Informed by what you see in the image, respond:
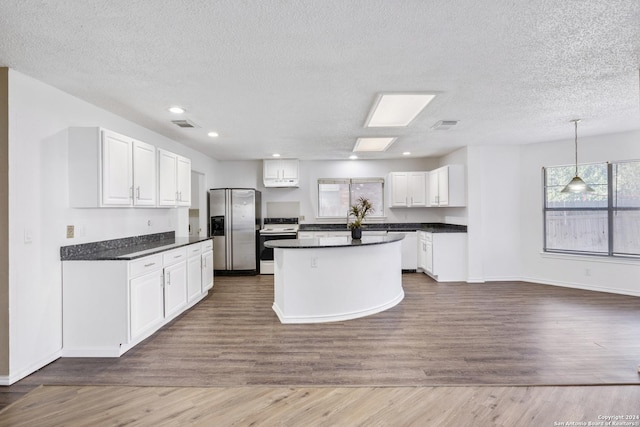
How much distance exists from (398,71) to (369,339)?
2.56 m

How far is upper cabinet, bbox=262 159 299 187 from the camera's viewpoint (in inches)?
279

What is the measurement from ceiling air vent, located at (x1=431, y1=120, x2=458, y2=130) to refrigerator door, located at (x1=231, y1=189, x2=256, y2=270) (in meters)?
3.72

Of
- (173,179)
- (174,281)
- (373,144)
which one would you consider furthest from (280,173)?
(174,281)

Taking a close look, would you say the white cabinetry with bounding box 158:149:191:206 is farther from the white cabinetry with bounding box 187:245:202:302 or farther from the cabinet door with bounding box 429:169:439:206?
the cabinet door with bounding box 429:169:439:206

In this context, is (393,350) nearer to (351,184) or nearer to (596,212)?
(596,212)

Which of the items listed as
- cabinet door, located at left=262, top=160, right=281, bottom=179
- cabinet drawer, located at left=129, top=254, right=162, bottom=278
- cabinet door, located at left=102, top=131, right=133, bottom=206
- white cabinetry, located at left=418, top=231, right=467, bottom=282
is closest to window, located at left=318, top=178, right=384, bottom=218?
cabinet door, located at left=262, top=160, right=281, bottom=179

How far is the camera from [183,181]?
477cm

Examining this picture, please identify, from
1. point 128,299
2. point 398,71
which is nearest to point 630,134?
point 398,71

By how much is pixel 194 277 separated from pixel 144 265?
1.30m

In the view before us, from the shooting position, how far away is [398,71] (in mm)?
2732

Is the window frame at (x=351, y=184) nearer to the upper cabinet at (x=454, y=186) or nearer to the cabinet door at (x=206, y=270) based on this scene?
the upper cabinet at (x=454, y=186)

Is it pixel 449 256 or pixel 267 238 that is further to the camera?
pixel 267 238

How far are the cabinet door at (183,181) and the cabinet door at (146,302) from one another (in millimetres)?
1353

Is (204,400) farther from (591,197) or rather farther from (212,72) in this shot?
(591,197)
